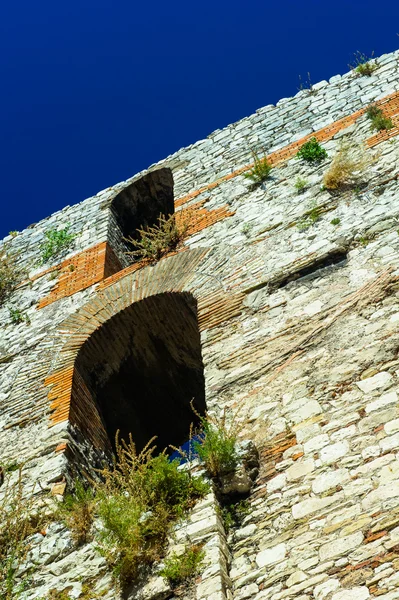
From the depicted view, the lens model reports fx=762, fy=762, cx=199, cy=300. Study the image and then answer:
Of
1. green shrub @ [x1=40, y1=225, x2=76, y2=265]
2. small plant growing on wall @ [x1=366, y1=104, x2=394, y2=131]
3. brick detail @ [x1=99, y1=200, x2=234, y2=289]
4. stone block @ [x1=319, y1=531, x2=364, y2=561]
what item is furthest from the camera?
green shrub @ [x1=40, y1=225, x2=76, y2=265]

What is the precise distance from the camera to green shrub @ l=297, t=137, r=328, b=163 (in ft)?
27.3

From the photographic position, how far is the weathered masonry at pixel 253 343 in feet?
14.3

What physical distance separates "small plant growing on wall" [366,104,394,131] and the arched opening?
2795 mm

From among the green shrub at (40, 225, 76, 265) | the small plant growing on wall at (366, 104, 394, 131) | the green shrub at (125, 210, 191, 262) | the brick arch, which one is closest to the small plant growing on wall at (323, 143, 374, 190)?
the small plant growing on wall at (366, 104, 394, 131)

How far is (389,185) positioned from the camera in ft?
23.3

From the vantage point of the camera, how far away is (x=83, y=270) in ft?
30.5

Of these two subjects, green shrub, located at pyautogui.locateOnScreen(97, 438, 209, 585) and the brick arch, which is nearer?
green shrub, located at pyautogui.locateOnScreen(97, 438, 209, 585)

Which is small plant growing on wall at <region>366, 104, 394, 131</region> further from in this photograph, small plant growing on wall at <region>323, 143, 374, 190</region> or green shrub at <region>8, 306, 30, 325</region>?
green shrub at <region>8, 306, 30, 325</region>

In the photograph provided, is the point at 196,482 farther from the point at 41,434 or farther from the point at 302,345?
the point at 41,434

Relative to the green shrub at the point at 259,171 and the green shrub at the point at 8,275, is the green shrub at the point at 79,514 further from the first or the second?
the green shrub at the point at 8,275

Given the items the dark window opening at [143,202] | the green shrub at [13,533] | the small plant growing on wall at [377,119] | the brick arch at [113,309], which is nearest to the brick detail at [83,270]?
the brick arch at [113,309]

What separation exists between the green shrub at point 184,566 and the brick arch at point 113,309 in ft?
8.56

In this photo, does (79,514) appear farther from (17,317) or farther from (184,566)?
(17,317)

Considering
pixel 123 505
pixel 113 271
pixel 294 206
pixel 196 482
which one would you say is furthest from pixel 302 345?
pixel 113 271
